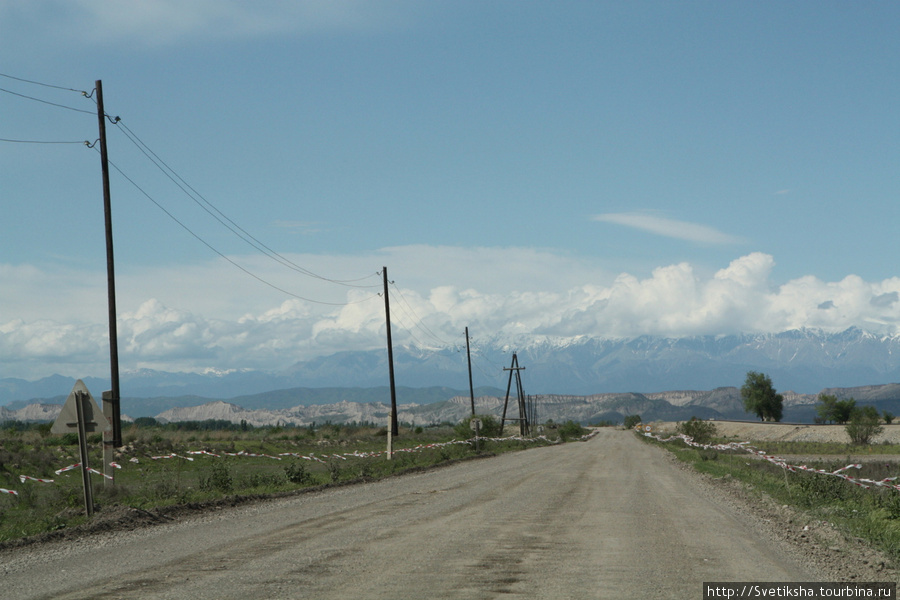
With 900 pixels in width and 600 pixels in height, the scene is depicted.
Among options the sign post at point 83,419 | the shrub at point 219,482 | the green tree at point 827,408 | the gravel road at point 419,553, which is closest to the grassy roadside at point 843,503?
the gravel road at point 419,553

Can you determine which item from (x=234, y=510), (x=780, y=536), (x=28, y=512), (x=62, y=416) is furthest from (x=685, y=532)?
(x=28, y=512)

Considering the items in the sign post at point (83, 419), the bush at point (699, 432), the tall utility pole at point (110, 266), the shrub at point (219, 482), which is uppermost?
the tall utility pole at point (110, 266)

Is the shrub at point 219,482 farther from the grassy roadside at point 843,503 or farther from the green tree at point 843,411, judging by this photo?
the green tree at point 843,411

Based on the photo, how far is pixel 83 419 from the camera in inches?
602

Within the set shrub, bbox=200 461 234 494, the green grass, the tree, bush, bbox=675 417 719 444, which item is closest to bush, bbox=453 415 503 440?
the green grass

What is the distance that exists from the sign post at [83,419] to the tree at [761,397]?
440ft

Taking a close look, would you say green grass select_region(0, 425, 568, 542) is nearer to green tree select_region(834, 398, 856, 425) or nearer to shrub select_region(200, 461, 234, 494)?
shrub select_region(200, 461, 234, 494)

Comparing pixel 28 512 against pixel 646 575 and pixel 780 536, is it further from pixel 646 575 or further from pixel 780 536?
pixel 780 536

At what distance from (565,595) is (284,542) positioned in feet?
18.4

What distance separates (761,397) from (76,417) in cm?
13537

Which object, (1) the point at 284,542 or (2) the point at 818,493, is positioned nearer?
(1) the point at 284,542

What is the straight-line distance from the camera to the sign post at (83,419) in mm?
15117

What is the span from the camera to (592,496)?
66.2 feet

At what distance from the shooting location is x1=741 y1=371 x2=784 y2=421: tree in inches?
5315
